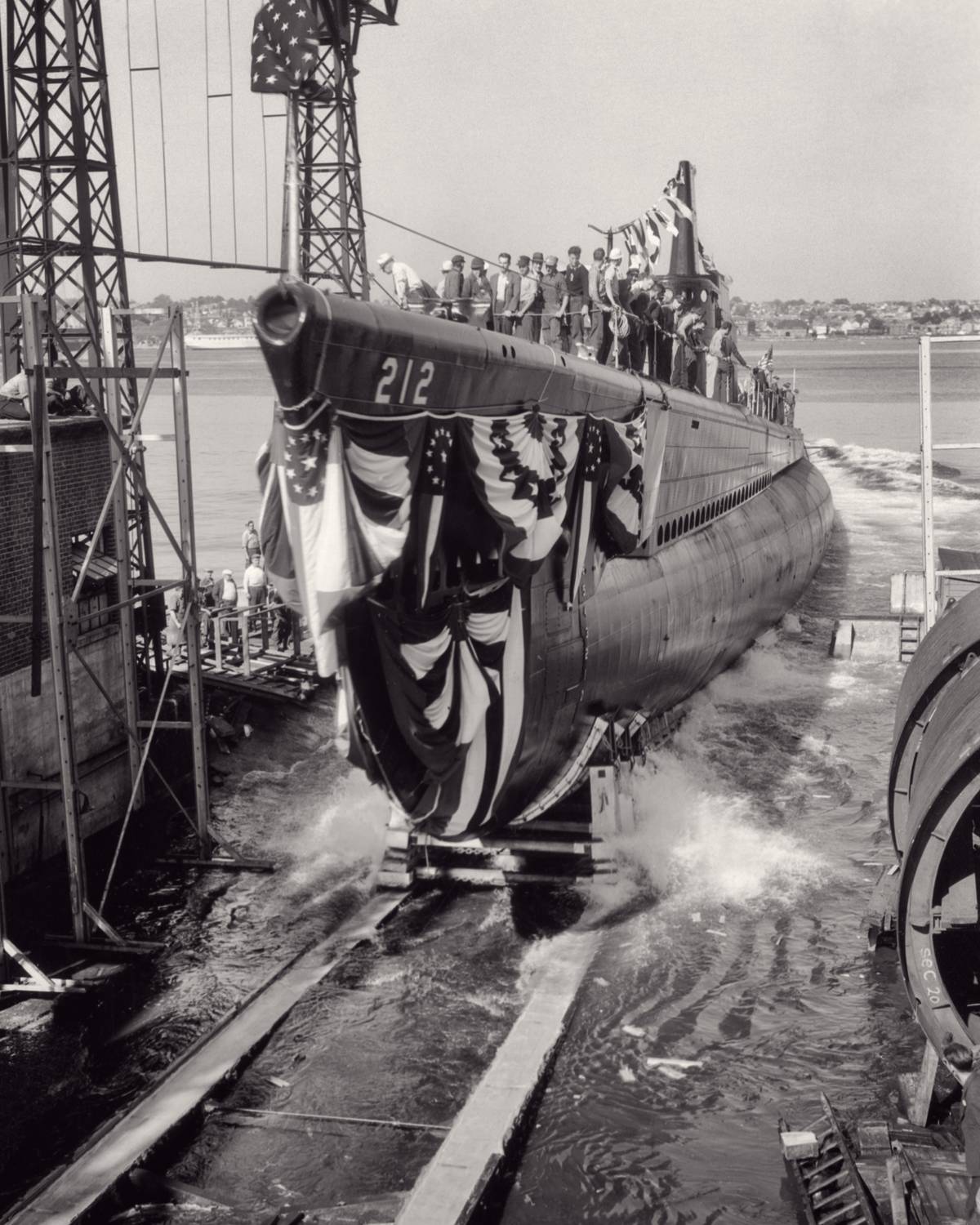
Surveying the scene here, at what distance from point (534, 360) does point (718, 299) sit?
22543 mm

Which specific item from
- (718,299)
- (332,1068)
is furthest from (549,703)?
(718,299)

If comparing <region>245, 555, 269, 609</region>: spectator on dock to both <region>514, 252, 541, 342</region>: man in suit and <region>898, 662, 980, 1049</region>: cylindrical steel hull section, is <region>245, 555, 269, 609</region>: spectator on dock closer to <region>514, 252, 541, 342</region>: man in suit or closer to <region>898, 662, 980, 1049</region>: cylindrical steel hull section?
<region>514, 252, 541, 342</region>: man in suit

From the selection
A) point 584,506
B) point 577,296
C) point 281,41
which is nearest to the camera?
point 584,506

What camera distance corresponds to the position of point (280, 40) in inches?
1052

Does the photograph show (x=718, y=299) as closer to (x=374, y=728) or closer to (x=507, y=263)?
(x=507, y=263)

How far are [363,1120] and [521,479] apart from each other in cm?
569

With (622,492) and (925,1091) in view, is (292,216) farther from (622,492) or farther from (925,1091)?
(925,1091)

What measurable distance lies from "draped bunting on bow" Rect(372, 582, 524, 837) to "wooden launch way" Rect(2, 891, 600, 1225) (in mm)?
2196

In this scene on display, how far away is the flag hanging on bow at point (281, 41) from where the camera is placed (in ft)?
86.8

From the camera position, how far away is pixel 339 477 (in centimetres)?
916

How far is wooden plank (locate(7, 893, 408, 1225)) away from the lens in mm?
9570

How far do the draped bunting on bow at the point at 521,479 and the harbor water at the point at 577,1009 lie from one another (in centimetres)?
463

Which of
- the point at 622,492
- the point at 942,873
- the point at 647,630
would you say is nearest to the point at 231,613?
the point at 647,630

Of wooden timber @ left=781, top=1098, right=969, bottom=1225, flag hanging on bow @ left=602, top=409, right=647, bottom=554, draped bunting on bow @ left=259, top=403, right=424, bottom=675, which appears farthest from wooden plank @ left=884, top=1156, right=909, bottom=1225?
flag hanging on bow @ left=602, top=409, right=647, bottom=554
